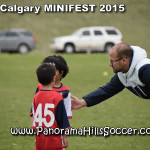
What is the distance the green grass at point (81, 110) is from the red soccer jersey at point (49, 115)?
116 inches

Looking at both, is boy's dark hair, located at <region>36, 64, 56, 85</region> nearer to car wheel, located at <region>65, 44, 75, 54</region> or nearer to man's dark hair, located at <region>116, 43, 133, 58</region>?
man's dark hair, located at <region>116, 43, 133, 58</region>

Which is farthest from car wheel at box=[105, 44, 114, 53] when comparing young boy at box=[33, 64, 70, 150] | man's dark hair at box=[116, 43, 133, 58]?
young boy at box=[33, 64, 70, 150]

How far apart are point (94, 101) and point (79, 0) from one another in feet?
140

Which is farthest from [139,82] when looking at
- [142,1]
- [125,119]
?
[142,1]

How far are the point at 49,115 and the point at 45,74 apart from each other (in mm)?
492

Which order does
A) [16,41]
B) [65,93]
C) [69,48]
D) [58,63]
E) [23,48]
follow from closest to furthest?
[65,93]
[58,63]
[69,48]
[16,41]
[23,48]

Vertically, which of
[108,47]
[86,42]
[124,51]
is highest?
[86,42]

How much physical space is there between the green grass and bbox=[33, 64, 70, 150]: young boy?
2.95 m

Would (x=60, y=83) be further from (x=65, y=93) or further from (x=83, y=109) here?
(x=83, y=109)

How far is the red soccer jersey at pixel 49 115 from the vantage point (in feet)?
15.8

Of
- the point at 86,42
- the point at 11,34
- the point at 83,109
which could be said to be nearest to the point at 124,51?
the point at 83,109

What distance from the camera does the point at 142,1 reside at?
2136 inches

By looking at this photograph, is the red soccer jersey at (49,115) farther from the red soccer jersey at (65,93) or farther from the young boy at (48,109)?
the red soccer jersey at (65,93)

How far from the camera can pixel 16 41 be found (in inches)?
1314
